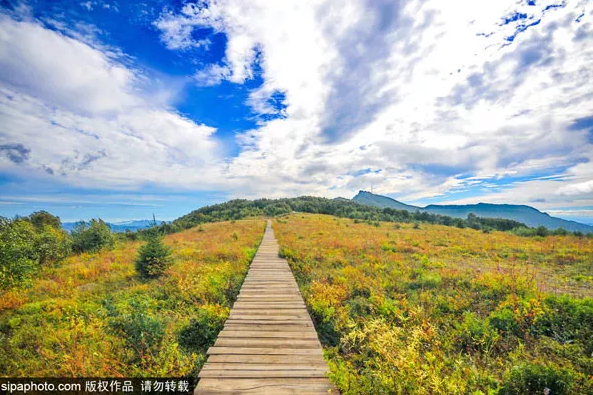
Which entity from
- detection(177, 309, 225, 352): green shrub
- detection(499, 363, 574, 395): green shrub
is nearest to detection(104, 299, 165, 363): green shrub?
detection(177, 309, 225, 352): green shrub

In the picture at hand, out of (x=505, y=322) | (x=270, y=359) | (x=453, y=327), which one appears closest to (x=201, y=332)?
(x=270, y=359)

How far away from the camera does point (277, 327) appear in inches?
224

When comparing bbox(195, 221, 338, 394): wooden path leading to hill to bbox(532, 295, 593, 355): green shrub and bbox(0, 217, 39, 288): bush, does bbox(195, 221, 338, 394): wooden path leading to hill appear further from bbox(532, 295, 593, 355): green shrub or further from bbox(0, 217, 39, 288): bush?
bbox(0, 217, 39, 288): bush

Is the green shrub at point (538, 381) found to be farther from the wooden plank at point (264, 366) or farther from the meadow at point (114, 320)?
the meadow at point (114, 320)

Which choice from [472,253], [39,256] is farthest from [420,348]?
[39,256]

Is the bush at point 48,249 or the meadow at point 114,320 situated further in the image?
the bush at point 48,249

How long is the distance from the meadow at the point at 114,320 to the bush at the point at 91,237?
7.71m

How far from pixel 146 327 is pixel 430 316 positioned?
7152mm

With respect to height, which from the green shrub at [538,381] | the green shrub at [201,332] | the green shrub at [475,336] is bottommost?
the green shrub at [201,332]

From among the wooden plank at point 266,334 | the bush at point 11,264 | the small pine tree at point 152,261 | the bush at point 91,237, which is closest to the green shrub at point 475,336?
the wooden plank at point 266,334

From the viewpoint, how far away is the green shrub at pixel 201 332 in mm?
5750

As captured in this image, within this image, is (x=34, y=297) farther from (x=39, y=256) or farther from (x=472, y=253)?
(x=472, y=253)

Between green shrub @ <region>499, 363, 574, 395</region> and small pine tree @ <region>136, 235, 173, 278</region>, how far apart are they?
1220 cm

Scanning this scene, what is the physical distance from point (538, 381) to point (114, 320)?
308 inches
